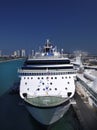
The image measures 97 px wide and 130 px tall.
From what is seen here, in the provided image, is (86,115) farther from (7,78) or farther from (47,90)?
(7,78)

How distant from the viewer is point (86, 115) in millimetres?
18000

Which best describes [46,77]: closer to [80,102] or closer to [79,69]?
[80,102]

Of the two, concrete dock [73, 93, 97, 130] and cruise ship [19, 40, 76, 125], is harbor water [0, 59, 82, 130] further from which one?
cruise ship [19, 40, 76, 125]

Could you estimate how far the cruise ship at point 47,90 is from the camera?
621 inches

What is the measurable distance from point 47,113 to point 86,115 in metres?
3.87

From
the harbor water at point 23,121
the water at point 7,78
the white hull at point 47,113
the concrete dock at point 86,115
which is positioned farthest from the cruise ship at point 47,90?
the water at point 7,78

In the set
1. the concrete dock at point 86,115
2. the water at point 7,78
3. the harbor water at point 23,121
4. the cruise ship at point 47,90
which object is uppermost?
the cruise ship at point 47,90

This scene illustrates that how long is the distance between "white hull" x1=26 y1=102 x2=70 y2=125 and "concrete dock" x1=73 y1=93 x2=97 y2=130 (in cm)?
180

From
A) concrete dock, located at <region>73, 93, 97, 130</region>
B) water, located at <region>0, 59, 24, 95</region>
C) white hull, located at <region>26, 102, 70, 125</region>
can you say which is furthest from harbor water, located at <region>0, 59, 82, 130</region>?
water, located at <region>0, 59, 24, 95</region>

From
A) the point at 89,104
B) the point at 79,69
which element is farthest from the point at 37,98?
the point at 79,69

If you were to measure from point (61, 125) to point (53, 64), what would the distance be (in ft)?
15.9

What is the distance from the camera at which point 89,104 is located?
21.0 meters

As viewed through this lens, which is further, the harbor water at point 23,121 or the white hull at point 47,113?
the harbor water at point 23,121

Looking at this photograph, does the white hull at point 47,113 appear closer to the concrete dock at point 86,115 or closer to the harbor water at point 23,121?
the harbor water at point 23,121
